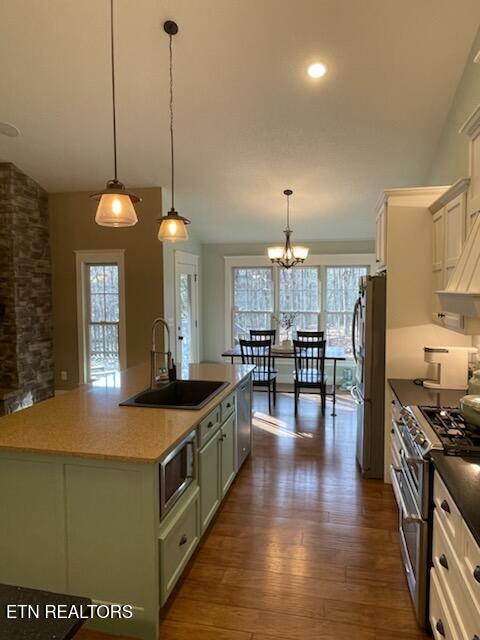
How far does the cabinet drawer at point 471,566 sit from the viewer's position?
1.28m

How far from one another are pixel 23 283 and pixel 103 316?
1073 mm

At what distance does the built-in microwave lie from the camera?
6.45 ft

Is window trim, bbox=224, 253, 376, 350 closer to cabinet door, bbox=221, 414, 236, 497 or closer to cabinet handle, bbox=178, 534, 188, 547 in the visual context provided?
cabinet door, bbox=221, 414, 236, 497

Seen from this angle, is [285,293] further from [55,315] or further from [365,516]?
[365,516]

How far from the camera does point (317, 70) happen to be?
3.30 m

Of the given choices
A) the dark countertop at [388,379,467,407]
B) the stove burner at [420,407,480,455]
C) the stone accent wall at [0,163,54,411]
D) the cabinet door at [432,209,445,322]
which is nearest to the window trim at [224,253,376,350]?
the stone accent wall at [0,163,54,411]

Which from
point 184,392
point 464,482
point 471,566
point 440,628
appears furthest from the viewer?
point 184,392

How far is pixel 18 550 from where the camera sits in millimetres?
1976

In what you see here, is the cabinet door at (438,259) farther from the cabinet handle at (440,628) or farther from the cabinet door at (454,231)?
the cabinet handle at (440,628)

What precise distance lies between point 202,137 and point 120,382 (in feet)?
8.37

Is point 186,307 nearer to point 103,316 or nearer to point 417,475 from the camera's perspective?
point 103,316

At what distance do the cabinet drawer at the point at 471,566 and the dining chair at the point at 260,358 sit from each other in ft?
13.1

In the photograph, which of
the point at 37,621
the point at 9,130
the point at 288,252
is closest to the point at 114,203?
the point at 37,621

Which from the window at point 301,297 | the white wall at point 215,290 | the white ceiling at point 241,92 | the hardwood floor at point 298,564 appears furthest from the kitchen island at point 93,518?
the white wall at point 215,290
